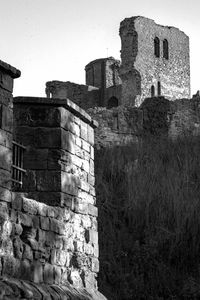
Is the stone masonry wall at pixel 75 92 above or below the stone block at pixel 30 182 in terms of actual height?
above

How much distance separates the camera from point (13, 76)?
7.26 metres

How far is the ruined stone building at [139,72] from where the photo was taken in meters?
33.0

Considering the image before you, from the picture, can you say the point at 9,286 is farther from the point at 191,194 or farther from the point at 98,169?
the point at 98,169

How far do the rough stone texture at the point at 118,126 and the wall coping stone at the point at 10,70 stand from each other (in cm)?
1218

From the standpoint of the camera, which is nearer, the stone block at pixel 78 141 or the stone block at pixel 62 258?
the stone block at pixel 62 258

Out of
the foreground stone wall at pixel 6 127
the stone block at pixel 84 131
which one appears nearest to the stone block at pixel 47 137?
the stone block at pixel 84 131

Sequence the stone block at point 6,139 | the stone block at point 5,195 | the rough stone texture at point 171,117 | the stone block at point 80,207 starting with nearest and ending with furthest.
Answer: the stone block at point 5,195 < the stone block at point 6,139 < the stone block at point 80,207 < the rough stone texture at point 171,117

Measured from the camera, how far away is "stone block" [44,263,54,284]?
7660 mm

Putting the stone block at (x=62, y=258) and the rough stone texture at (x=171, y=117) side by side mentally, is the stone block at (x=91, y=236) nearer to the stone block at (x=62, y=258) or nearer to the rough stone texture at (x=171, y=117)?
the stone block at (x=62, y=258)

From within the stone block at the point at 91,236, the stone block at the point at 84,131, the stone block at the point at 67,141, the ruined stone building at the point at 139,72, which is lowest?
the stone block at the point at 91,236

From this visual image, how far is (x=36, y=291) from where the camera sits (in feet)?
23.1

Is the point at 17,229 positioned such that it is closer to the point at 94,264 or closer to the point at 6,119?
the point at 6,119

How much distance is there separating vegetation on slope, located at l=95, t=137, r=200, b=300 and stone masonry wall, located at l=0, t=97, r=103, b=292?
3469 millimetres

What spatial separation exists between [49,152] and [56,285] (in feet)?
5.29
